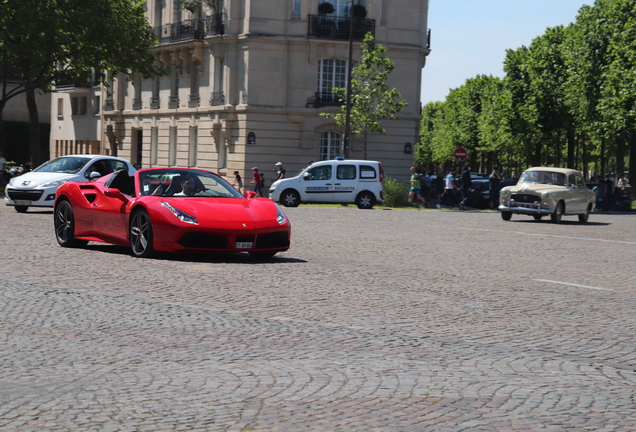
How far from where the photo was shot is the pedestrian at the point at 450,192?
3903 centimetres

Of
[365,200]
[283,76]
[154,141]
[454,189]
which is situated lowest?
[365,200]

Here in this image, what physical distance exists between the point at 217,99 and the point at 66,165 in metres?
26.1

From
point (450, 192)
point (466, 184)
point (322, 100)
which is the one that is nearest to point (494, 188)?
point (450, 192)

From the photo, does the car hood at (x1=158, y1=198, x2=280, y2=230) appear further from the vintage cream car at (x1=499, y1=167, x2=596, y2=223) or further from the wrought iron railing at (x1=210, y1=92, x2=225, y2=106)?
the wrought iron railing at (x1=210, y1=92, x2=225, y2=106)

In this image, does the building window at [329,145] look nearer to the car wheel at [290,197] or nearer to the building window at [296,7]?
the building window at [296,7]

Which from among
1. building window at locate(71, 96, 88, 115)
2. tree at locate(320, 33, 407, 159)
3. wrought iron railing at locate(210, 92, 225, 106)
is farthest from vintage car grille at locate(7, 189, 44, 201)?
building window at locate(71, 96, 88, 115)

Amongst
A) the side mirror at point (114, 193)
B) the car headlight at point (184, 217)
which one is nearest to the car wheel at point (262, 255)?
the car headlight at point (184, 217)

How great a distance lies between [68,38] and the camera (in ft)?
144

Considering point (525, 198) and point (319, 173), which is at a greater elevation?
point (319, 173)

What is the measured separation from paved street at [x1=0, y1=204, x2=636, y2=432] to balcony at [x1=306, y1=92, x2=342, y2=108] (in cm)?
3591

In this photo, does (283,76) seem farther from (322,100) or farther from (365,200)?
(365,200)

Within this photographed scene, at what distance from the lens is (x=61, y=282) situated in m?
9.95

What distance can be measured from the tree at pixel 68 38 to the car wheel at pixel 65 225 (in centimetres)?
2744

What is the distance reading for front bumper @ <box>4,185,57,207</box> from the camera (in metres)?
23.1
